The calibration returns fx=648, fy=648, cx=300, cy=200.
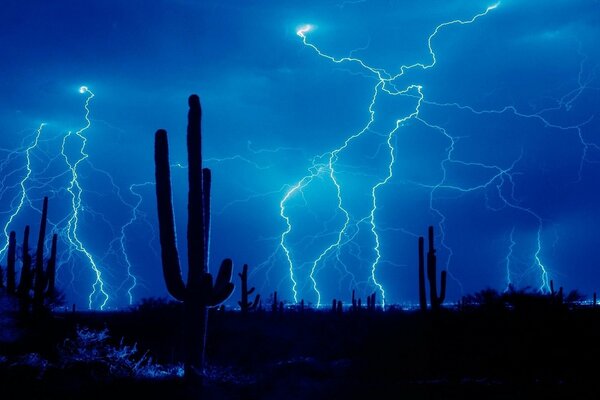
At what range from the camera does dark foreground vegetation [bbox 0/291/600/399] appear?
923 centimetres

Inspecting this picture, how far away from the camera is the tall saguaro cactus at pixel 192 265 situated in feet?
34.7

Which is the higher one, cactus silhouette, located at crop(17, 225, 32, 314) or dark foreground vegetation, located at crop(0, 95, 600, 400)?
cactus silhouette, located at crop(17, 225, 32, 314)

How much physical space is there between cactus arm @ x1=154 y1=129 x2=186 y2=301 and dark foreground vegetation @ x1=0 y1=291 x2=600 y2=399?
1.22m

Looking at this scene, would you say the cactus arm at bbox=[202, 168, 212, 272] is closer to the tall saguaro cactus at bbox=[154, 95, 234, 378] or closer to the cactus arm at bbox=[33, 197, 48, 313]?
the tall saguaro cactus at bbox=[154, 95, 234, 378]

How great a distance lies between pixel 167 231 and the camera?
1063cm

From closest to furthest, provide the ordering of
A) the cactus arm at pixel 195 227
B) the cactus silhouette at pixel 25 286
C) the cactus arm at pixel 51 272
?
the cactus arm at pixel 195 227 → the cactus silhouette at pixel 25 286 → the cactus arm at pixel 51 272

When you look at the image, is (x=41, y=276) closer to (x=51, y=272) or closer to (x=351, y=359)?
(x=51, y=272)

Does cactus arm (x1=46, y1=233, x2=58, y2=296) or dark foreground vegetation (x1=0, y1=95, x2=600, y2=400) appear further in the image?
cactus arm (x1=46, y1=233, x2=58, y2=296)

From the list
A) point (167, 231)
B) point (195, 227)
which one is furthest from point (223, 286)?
point (167, 231)

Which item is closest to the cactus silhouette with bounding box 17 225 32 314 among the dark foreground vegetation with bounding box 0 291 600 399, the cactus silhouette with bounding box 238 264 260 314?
the dark foreground vegetation with bounding box 0 291 600 399

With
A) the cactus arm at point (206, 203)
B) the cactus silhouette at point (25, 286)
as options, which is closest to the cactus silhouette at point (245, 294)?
the cactus silhouette at point (25, 286)

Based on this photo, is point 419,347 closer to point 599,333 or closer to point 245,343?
point 599,333

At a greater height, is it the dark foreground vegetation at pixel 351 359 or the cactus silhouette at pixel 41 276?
the cactus silhouette at pixel 41 276

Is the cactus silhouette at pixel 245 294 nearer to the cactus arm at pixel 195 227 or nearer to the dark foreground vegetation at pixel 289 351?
the dark foreground vegetation at pixel 289 351
